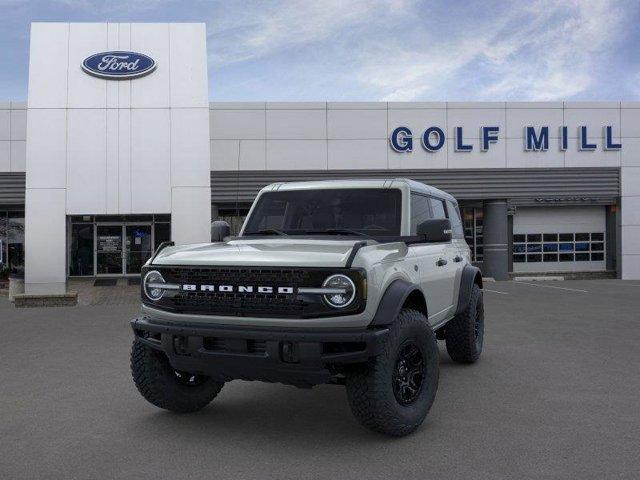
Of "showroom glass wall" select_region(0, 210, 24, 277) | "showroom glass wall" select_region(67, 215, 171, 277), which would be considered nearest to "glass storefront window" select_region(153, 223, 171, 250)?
"showroom glass wall" select_region(67, 215, 171, 277)

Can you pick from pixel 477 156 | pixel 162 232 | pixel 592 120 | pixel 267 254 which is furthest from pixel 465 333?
pixel 592 120

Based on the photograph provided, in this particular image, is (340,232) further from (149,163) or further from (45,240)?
(45,240)

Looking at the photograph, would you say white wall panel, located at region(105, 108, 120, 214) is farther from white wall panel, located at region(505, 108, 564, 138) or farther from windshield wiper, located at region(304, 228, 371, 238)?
white wall panel, located at region(505, 108, 564, 138)

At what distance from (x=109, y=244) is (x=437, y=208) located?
1994cm

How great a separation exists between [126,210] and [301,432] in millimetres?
14478

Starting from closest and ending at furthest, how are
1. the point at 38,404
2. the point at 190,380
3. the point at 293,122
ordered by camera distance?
the point at 190,380, the point at 38,404, the point at 293,122

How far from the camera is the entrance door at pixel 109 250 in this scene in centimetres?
2352

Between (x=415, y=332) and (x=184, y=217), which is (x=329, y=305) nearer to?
(x=415, y=332)

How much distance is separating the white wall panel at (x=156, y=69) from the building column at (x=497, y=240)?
13431mm

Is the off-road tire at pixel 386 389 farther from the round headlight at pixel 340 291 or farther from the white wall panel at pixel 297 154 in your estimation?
the white wall panel at pixel 297 154

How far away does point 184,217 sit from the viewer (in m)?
18.0

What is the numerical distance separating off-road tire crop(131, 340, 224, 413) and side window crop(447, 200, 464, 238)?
3.33 metres

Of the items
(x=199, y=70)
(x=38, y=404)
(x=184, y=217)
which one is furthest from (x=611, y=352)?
(x=199, y=70)

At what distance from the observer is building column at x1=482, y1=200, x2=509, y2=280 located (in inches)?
967
